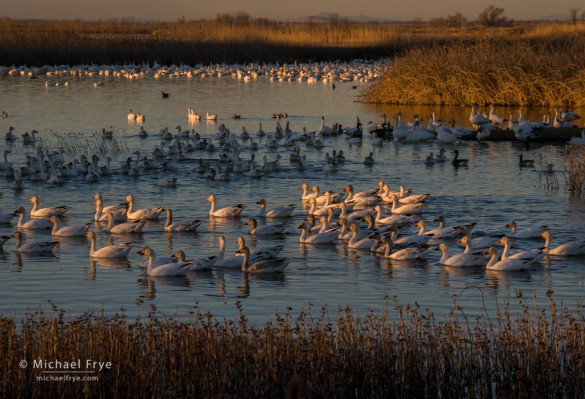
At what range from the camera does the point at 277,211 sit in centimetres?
1966

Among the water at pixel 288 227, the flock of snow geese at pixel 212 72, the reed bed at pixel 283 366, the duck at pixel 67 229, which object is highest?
the flock of snow geese at pixel 212 72

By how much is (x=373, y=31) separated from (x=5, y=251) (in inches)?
2537

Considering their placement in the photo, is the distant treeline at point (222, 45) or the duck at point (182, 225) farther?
the distant treeline at point (222, 45)

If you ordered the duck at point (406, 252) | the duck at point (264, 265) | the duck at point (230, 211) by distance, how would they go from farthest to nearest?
the duck at point (230, 211) → the duck at point (406, 252) → the duck at point (264, 265)

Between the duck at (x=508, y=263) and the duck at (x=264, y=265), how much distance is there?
3560 millimetres

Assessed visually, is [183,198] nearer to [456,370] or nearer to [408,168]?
[408,168]

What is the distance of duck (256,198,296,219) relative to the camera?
19641 mm

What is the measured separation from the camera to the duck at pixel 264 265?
1481 cm

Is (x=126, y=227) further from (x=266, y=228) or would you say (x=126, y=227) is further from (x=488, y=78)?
(x=488, y=78)

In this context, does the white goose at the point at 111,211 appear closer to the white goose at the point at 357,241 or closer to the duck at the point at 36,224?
the duck at the point at 36,224

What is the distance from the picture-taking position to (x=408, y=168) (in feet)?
88.1

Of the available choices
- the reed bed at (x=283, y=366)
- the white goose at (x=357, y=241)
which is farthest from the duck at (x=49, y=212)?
the reed bed at (x=283, y=366)

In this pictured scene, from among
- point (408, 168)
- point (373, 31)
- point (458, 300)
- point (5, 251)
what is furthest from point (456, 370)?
point (373, 31)

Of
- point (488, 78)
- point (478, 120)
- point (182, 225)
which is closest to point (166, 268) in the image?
point (182, 225)
